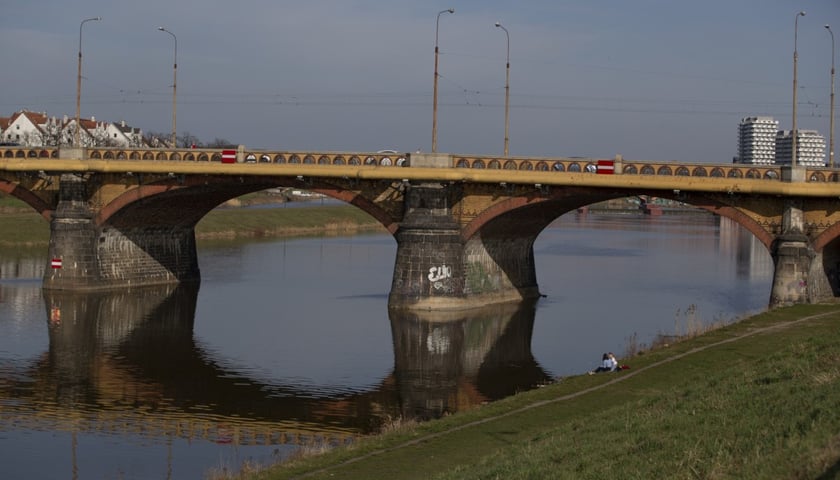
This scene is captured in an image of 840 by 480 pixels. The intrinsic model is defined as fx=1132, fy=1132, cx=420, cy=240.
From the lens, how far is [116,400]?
37906 millimetres

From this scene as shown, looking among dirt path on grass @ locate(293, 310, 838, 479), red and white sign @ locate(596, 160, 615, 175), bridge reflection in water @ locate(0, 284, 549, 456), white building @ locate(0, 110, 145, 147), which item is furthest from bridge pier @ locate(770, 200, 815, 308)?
white building @ locate(0, 110, 145, 147)

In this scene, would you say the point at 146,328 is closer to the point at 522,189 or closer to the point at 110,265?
the point at 110,265

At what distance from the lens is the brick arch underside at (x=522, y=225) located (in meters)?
55.1

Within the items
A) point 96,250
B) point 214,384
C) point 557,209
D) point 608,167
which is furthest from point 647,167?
point 96,250

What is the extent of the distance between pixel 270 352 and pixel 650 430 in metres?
29.1

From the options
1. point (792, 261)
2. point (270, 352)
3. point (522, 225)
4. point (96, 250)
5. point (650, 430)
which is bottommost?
point (270, 352)

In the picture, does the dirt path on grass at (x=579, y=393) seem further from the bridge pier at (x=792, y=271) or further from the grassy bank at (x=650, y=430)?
the bridge pier at (x=792, y=271)

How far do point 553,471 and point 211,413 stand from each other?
19.4 m

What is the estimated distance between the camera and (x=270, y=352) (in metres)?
47.9

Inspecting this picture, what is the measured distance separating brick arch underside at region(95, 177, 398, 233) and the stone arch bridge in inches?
4.1

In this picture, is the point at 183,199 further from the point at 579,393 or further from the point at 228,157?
the point at 579,393

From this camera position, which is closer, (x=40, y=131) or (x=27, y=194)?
(x=27, y=194)

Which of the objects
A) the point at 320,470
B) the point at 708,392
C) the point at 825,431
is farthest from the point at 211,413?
the point at 825,431

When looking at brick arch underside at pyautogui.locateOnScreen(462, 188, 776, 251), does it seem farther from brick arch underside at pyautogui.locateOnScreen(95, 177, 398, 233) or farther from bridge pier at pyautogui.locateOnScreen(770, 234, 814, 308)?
brick arch underside at pyautogui.locateOnScreen(95, 177, 398, 233)
